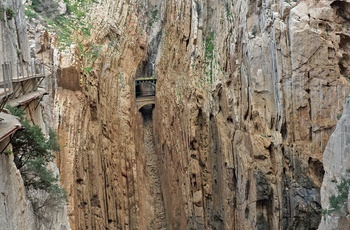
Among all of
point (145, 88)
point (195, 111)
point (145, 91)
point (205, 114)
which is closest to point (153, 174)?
point (145, 91)

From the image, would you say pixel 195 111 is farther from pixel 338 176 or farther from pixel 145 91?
pixel 338 176

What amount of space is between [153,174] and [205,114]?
11003mm

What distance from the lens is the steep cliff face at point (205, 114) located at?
1916cm

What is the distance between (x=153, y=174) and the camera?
1455 inches

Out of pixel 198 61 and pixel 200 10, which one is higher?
pixel 200 10

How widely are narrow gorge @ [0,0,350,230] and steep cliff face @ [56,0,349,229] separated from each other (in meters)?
0.08

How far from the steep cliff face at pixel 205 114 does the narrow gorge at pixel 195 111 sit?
0.27ft

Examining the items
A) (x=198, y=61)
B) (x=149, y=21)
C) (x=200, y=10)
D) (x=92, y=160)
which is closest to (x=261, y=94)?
(x=198, y=61)

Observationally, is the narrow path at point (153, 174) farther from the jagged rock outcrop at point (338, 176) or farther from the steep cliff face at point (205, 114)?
the jagged rock outcrop at point (338, 176)

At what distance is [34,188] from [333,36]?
1516cm

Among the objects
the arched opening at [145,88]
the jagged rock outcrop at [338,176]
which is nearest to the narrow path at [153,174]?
the arched opening at [145,88]

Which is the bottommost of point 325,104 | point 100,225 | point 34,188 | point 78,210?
point 100,225

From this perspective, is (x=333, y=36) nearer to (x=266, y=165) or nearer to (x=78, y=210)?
(x=266, y=165)

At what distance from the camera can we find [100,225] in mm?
28547
